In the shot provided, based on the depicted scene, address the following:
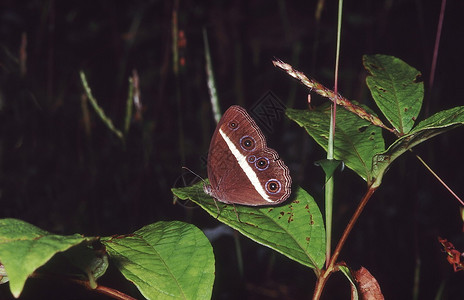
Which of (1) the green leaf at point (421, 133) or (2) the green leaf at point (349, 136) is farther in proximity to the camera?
(2) the green leaf at point (349, 136)

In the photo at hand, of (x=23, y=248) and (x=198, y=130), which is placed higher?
(x=23, y=248)

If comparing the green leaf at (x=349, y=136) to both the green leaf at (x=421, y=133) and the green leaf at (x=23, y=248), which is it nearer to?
the green leaf at (x=421, y=133)

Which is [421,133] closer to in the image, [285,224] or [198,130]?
[285,224]

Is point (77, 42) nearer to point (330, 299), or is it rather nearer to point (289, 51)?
point (289, 51)

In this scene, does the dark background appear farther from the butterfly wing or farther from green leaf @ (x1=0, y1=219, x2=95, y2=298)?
green leaf @ (x1=0, y1=219, x2=95, y2=298)

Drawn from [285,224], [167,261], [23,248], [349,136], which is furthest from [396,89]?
[23,248]

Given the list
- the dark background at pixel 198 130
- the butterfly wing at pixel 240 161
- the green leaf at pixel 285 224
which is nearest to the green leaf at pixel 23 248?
the green leaf at pixel 285 224

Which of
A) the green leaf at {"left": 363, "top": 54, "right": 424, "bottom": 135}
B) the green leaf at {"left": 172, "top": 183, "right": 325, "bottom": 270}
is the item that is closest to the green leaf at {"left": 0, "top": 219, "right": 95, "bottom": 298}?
the green leaf at {"left": 172, "top": 183, "right": 325, "bottom": 270}
